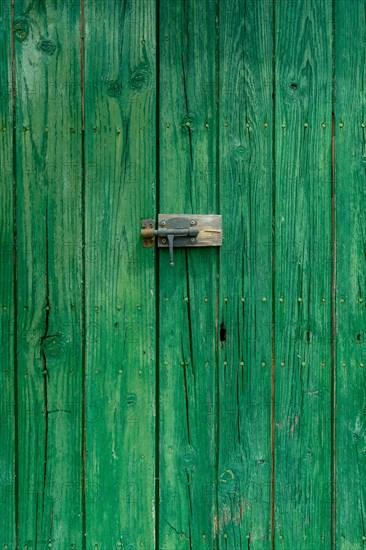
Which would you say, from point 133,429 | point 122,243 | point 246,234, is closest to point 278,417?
point 133,429

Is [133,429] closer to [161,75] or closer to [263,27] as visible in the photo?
[161,75]

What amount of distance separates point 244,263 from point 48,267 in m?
0.48

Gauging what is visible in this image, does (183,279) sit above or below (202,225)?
below

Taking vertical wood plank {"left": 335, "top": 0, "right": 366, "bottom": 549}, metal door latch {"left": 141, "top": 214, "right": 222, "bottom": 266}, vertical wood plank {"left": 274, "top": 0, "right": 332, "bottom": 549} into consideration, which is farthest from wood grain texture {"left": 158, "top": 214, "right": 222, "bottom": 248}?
vertical wood plank {"left": 335, "top": 0, "right": 366, "bottom": 549}

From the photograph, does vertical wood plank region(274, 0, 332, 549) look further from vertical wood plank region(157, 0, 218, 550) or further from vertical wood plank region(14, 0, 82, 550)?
vertical wood plank region(14, 0, 82, 550)

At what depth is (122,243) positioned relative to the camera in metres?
1.63

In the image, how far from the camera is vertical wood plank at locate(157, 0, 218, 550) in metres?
1.64

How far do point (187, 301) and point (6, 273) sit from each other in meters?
0.45

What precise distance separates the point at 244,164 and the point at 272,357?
49cm

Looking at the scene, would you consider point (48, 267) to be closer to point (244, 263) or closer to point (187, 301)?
point (187, 301)

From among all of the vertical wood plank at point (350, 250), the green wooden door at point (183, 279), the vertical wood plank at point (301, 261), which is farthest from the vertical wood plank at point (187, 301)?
the vertical wood plank at point (350, 250)

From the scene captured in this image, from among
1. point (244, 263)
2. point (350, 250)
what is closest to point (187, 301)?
point (244, 263)

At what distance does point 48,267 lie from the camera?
1617 millimetres

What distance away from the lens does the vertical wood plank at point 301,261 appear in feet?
5.45
